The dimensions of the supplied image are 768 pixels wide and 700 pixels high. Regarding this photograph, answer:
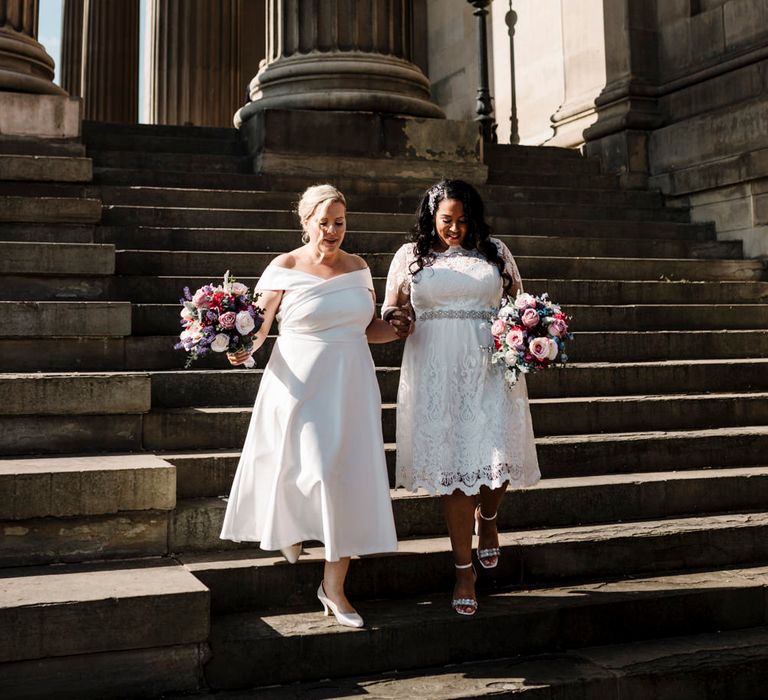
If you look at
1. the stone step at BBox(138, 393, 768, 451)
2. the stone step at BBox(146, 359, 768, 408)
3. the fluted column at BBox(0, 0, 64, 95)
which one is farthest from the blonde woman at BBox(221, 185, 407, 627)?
the fluted column at BBox(0, 0, 64, 95)

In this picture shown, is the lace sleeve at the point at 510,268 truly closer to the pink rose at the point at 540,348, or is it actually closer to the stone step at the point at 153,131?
the pink rose at the point at 540,348

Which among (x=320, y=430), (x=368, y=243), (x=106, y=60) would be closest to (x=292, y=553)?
(x=320, y=430)

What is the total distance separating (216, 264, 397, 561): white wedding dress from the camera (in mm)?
4641

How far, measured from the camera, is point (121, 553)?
4.91 meters

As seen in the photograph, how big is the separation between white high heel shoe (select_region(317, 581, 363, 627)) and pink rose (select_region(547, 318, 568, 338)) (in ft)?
5.23

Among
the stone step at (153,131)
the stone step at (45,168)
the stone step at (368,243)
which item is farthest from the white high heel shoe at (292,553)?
the stone step at (153,131)

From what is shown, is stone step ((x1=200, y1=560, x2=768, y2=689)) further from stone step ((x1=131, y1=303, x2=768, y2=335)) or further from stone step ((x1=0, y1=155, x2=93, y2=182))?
stone step ((x1=0, y1=155, x2=93, y2=182))

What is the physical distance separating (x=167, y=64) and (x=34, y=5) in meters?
5.36

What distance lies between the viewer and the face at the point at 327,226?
188 inches

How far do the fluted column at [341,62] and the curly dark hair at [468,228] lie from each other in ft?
18.9

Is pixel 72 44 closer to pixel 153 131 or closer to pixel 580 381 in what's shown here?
pixel 153 131

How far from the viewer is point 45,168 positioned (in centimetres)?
858

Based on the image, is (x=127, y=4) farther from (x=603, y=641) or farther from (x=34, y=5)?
(x=603, y=641)

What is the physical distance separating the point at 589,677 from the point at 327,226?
2388mm
